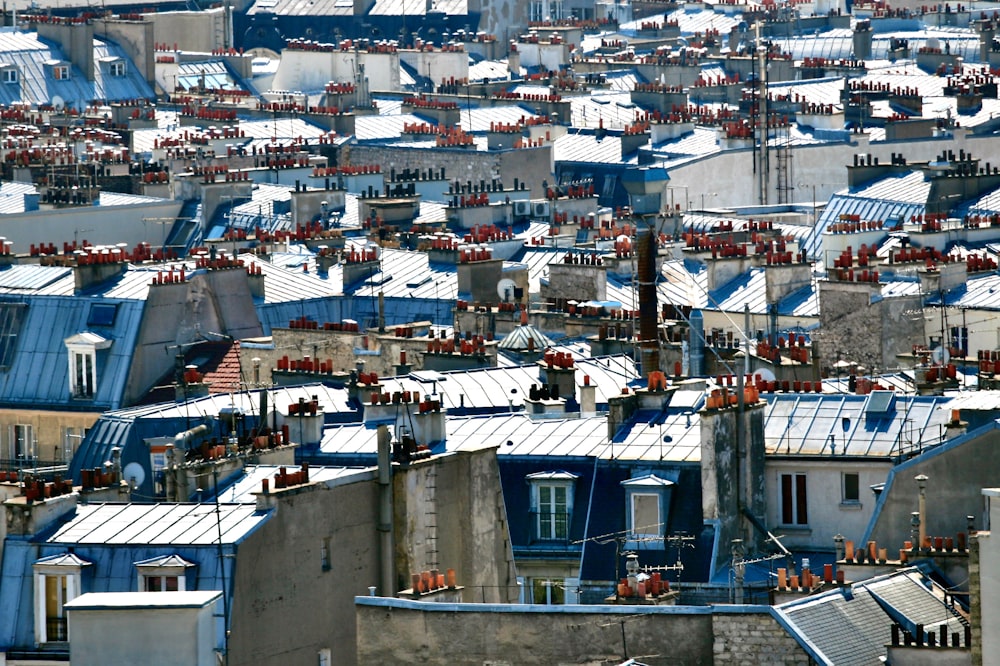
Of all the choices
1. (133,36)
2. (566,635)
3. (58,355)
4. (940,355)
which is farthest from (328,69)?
(566,635)

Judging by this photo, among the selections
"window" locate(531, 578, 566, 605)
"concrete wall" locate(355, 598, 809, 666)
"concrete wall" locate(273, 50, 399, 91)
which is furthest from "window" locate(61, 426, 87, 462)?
"concrete wall" locate(273, 50, 399, 91)

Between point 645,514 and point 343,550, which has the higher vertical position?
point 645,514

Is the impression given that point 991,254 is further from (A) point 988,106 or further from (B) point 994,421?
(A) point 988,106

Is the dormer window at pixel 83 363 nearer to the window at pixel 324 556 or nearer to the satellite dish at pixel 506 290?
the satellite dish at pixel 506 290

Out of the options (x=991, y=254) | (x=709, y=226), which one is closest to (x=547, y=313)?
(x=991, y=254)

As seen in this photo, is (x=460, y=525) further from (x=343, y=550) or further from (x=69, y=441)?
(x=69, y=441)

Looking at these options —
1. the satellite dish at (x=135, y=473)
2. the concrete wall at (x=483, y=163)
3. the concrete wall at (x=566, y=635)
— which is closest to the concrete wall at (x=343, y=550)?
the concrete wall at (x=566, y=635)
